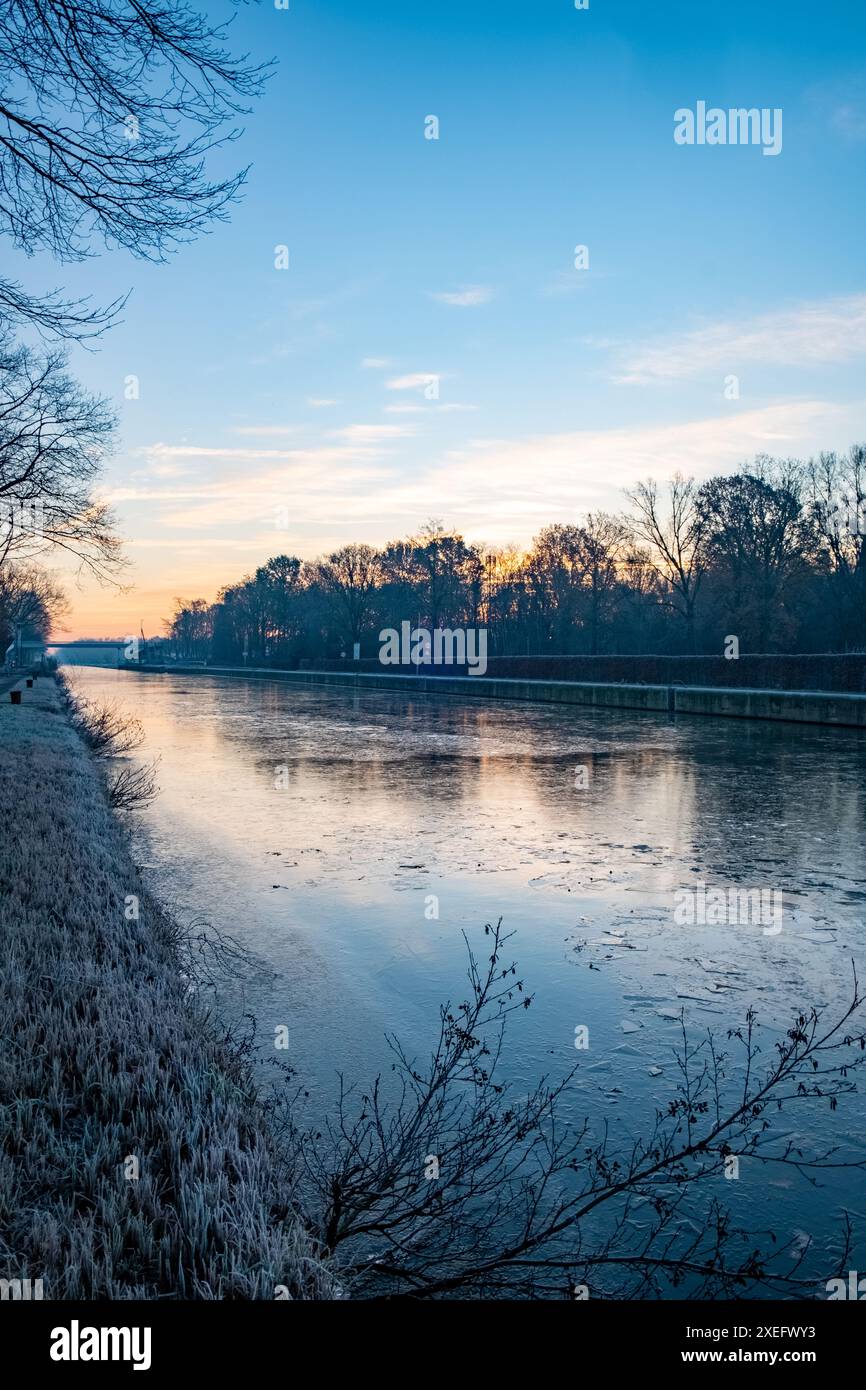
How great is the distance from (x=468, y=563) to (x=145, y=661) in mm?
104365

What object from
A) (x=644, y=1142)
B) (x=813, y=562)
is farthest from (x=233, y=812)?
(x=813, y=562)

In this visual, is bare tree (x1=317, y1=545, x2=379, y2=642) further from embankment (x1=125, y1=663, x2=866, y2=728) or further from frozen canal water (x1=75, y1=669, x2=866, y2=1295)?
frozen canal water (x1=75, y1=669, x2=866, y2=1295)

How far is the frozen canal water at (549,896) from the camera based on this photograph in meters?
4.95

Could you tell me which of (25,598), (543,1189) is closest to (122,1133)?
(543,1189)

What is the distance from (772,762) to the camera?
19.0 metres

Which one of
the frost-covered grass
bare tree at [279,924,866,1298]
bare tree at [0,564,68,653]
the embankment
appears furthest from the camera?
bare tree at [0,564,68,653]

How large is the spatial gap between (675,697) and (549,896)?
28.9 meters

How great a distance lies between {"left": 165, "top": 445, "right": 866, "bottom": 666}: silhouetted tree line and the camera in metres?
55.1

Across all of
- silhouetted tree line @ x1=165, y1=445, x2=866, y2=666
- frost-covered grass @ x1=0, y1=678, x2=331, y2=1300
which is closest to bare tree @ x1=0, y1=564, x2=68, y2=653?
silhouetted tree line @ x1=165, y1=445, x2=866, y2=666

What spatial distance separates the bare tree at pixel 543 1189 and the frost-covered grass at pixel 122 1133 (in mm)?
422

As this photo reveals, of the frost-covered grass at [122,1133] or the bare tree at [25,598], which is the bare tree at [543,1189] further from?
the bare tree at [25,598]

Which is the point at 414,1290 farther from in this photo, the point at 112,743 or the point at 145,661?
the point at 145,661

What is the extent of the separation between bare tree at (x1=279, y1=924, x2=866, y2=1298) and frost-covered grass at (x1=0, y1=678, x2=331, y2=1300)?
422 millimetres

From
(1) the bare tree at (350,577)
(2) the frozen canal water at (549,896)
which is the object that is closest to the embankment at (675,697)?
(2) the frozen canal water at (549,896)
